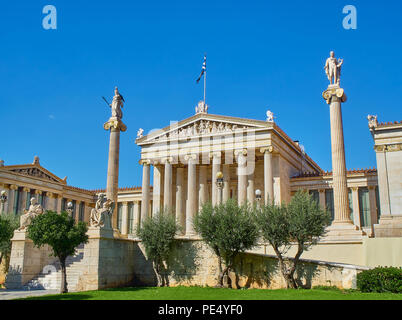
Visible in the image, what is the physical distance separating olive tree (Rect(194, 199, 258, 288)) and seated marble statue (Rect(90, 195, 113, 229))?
17.2 ft

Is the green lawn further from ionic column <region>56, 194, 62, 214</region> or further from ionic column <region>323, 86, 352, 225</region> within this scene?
ionic column <region>56, 194, 62, 214</region>

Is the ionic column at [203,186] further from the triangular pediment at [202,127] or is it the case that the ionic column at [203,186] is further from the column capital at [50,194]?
the column capital at [50,194]

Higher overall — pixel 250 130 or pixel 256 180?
pixel 250 130

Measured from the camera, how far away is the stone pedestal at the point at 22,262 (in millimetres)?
27641

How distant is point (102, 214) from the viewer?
26328 mm

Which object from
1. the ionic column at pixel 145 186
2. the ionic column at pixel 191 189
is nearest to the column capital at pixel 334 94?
the ionic column at pixel 191 189

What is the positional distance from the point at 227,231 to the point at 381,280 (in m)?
8.67

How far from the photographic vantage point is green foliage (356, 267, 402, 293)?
2002 cm

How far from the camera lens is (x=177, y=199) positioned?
50344mm

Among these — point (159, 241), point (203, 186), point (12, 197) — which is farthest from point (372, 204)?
point (12, 197)

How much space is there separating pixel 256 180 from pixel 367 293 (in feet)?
99.3
